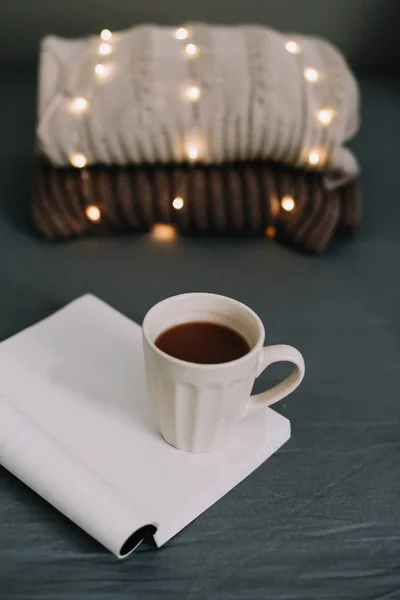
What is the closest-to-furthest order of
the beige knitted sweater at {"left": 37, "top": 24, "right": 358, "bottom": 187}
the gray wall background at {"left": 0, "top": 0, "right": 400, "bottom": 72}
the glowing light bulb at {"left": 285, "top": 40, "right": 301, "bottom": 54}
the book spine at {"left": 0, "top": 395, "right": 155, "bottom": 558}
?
1. the book spine at {"left": 0, "top": 395, "right": 155, "bottom": 558}
2. the beige knitted sweater at {"left": 37, "top": 24, "right": 358, "bottom": 187}
3. the glowing light bulb at {"left": 285, "top": 40, "right": 301, "bottom": 54}
4. the gray wall background at {"left": 0, "top": 0, "right": 400, "bottom": 72}

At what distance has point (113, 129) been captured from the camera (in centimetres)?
97

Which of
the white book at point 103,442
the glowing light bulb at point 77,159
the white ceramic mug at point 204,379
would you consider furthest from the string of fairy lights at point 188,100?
the white ceramic mug at point 204,379

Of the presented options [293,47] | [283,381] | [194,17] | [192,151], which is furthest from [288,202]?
[194,17]

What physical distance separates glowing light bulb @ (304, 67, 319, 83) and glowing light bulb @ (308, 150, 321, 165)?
121 mm

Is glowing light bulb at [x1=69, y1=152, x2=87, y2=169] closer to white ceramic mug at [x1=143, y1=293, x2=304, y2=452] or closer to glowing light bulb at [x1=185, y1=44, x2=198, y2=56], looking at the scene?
glowing light bulb at [x1=185, y1=44, x2=198, y2=56]

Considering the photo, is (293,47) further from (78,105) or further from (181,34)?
(78,105)

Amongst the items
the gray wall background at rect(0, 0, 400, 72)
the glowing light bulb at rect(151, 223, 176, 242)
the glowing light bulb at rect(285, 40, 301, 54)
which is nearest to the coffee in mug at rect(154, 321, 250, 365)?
the glowing light bulb at rect(151, 223, 176, 242)

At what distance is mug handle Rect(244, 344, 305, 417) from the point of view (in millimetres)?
599

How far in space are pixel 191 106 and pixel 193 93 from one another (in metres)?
0.02

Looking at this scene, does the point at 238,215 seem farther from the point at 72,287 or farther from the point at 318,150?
the point at 72,287

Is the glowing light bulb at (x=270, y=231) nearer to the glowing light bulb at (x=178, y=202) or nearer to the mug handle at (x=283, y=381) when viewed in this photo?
the glowing light bulb at (x=178, y=202)

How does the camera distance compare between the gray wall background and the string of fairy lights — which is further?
the gray wall background

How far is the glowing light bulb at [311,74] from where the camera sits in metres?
1.05

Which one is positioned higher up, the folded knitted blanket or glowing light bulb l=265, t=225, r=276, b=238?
the folded knitted blanket
